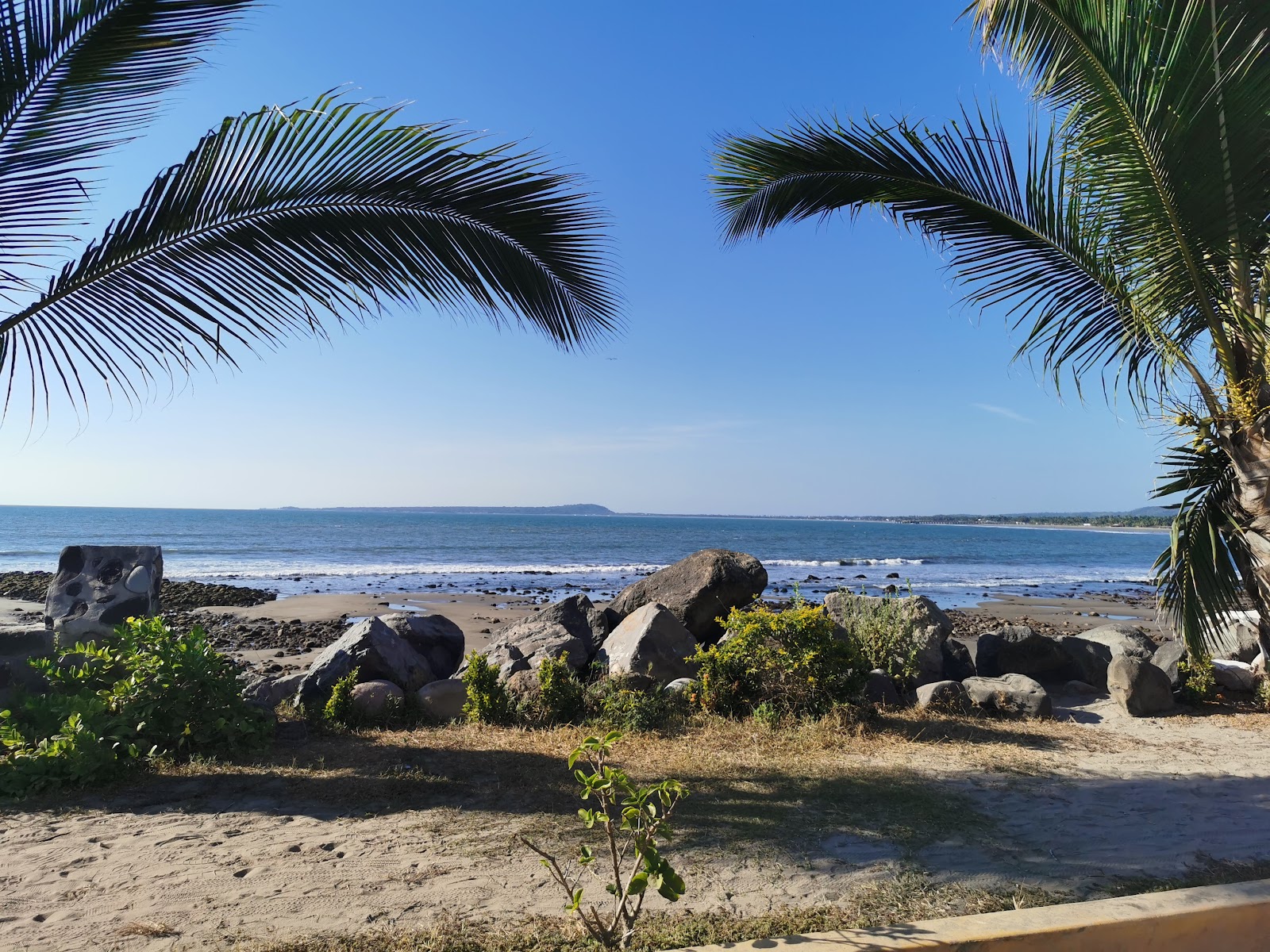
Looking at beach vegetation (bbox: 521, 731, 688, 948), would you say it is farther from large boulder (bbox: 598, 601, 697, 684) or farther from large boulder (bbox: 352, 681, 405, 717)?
large boulder (bbox: 598, 601, 697, 684)

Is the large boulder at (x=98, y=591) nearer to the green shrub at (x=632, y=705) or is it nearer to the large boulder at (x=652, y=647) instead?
the green shrub at (x=632, y=705)

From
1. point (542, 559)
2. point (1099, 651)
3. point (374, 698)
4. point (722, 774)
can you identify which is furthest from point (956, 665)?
point (542, 559)

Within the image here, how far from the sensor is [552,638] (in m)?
9.10

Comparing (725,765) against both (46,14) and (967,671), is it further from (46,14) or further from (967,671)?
(46,14)

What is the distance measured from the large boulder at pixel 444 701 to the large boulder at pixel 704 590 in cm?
330

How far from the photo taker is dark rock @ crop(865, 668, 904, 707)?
7.83m

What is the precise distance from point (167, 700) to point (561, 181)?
15.5 feet

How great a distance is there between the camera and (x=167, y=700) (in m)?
5.68

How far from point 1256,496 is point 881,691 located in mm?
3870

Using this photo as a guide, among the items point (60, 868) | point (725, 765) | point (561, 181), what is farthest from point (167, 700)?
point (561, 181)

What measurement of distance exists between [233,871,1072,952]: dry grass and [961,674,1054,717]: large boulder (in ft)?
14.6

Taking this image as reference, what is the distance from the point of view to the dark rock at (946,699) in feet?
25.0

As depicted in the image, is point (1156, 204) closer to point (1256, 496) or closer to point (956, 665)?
point (1256, 496)

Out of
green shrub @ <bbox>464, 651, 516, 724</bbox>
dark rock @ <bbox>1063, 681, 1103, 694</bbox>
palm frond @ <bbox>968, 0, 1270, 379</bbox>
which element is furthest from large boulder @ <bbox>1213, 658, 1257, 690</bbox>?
green shrub @ <bbox>464, 651, 516, 724</bbox>
